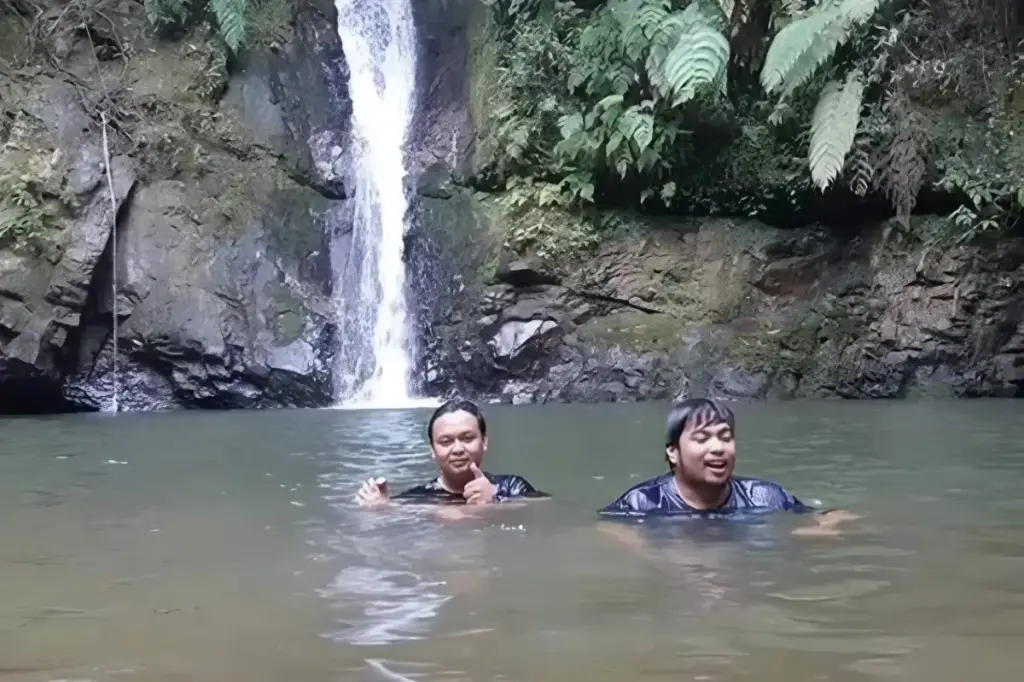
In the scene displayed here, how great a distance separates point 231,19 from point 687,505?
1194 cm

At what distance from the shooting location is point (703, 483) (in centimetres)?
445

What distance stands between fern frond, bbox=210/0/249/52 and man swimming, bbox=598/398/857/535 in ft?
37.7

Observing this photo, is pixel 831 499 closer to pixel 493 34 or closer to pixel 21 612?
pixel 21 612

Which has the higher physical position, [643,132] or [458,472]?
[643,132]

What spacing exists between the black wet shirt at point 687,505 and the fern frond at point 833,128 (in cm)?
816

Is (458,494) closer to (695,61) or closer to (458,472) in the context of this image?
(458,472)

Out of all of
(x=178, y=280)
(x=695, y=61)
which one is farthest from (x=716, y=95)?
(x=178, y=280)

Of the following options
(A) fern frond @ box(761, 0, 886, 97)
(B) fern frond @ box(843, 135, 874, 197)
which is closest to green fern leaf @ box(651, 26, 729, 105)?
(A) fern frond @ box(761, 0, 886, 97)

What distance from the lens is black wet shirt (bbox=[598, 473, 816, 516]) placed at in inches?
180

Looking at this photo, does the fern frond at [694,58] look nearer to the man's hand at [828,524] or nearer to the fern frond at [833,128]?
the fern frond at [833,128]

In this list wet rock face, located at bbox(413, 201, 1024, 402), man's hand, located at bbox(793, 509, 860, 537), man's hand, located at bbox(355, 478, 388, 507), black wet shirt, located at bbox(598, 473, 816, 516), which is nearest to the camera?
man's hand, located at bbox(793, 509, 860, 537)

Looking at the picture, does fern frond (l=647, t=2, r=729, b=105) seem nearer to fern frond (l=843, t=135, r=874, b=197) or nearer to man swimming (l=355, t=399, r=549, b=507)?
fern frond (l=843, t=135, r=874, b=197)

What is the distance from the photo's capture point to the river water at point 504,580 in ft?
8.56

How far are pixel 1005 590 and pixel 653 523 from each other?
152cm
